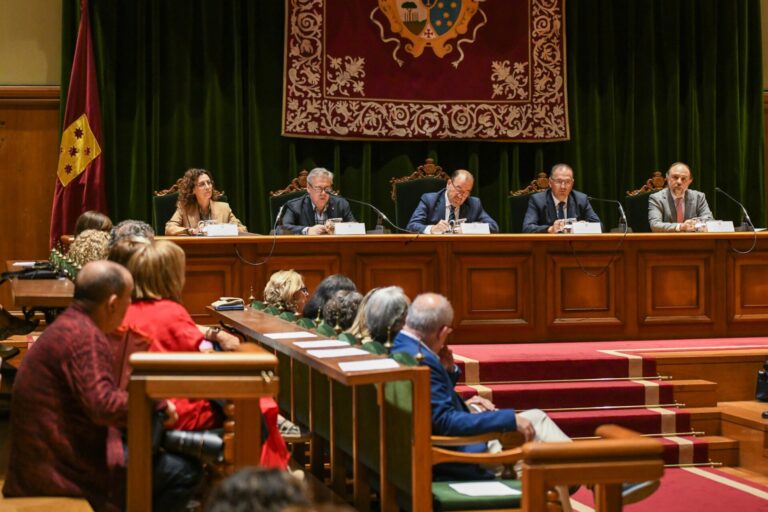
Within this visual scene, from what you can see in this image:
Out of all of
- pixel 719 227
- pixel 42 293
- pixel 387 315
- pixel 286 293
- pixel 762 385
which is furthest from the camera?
pixel 719 227

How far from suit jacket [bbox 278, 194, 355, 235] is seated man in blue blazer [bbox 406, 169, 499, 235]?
50 centimetres

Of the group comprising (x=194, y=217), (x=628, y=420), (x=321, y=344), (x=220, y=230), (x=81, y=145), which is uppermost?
(x=81, y=145)

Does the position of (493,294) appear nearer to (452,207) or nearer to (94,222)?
(452,207)

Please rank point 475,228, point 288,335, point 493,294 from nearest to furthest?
point 288,335 < point 493,294 < point 475,228

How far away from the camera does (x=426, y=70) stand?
9.26 m

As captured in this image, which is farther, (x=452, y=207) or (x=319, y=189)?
(x=452, y=207)

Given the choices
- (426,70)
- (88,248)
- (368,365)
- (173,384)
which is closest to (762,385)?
(368,365)

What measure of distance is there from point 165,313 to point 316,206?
4.48 metres

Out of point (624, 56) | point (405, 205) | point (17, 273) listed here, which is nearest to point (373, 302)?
point (17, 273)

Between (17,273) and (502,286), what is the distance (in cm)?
309

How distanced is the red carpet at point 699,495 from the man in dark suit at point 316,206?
3235 mm

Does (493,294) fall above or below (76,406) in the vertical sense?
above

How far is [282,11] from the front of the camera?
9.11 meters

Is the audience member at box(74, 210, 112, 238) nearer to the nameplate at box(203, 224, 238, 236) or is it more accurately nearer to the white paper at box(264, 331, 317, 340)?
the nameplate at box(203, 224, 238, 236)
